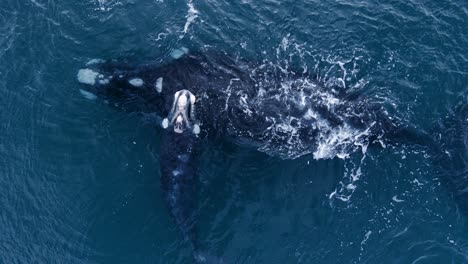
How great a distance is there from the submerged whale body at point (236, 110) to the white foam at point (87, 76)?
7cm

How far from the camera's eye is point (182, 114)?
112 feet

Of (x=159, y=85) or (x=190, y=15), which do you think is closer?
(x=159, y=85)

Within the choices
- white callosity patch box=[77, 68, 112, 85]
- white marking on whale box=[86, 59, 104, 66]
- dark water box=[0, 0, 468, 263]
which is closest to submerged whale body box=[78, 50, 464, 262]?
white callosity patch box=[77, 68, 112, 85]

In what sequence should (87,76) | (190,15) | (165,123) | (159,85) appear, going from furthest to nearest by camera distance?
(190,15) < (87,76) < (159,85) < (165,123)

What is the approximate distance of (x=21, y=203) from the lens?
108 ft

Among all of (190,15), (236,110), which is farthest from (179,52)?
(236,110)

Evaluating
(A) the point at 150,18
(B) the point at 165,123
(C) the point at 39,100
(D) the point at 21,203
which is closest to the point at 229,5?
(A) the point at 150,18

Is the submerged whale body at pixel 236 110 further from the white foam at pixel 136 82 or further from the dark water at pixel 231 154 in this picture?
the dark water at pixel 231 154

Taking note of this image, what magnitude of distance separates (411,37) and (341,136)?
11.5 meters

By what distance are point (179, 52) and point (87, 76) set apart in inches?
286

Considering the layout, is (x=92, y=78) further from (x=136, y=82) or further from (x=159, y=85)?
(x=159, y=85)

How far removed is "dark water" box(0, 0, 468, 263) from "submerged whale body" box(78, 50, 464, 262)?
0.91 m

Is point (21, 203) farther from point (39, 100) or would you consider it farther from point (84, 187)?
point (39, 100)

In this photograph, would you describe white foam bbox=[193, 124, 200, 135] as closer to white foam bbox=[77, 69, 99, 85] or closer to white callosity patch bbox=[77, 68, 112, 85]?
white callosity patch bbox=[77, 68, 112, 85]
